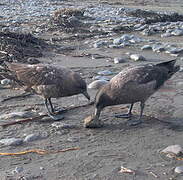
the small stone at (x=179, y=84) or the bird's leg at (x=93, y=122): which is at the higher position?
the bird's leg at (x=93, y=122)

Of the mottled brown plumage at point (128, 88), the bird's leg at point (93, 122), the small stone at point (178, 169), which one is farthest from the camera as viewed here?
the mottled brown plumage at point (128, 88)

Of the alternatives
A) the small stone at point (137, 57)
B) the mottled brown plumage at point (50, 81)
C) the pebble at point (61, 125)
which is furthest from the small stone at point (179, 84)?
the pebble at point (61, 125)

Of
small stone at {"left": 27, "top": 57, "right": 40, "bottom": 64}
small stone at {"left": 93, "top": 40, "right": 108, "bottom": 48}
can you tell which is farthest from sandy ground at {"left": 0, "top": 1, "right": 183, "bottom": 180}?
small stone at {"left": 93, "top": 40, "right": 108, "bottom": 48}

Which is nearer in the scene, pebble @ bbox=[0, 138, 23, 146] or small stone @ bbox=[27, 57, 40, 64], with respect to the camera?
pebble @ bbox=[0, 138, 23, 146]

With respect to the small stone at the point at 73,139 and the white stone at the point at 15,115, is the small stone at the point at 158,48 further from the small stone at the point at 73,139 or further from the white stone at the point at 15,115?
the small stone at the point at 73,139

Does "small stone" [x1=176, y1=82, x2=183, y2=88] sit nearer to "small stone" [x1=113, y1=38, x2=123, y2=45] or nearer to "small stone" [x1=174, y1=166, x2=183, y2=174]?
"small stone" [x1=174, y1=166, x2=183, y2=174]

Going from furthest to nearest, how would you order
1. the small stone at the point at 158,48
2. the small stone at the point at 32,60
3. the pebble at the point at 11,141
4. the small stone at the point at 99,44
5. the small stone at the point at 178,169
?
1. the small stone at the point at 99,44
2. the small stone at the point at 158,48
3. the small stone at the point at 32,60
4. the pebble at the point at 11,141
5. the small stone at the point at 178,169

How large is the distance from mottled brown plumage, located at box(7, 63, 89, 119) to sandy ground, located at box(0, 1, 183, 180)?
400mm

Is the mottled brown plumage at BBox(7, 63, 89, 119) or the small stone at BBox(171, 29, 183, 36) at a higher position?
the mottled brown plumage at BBox(7, 63, 89, 119)

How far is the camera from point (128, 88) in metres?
5.55

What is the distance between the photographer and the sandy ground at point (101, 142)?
161 inches

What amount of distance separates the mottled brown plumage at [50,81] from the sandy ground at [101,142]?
400 millimetres

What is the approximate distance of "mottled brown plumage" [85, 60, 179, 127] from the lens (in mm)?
5488

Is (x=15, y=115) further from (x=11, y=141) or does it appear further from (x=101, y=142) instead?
(x=101, y=142)
